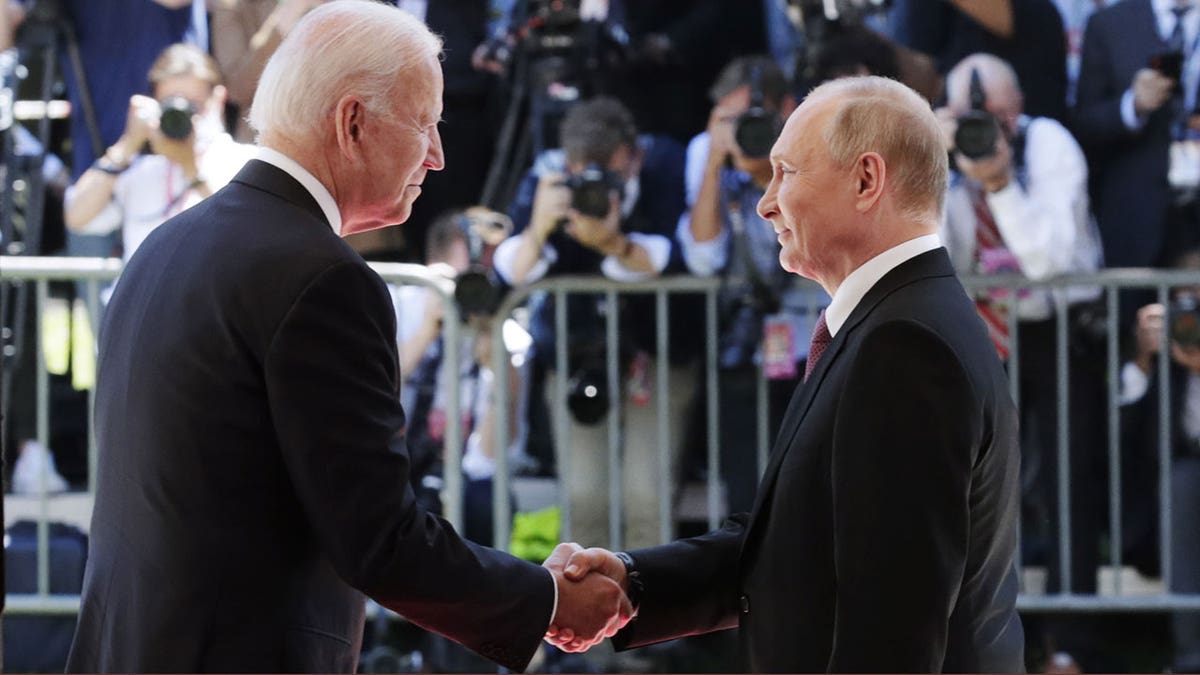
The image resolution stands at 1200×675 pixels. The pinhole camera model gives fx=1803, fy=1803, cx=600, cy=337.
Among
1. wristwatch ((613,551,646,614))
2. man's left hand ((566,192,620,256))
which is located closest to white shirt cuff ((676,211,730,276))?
man's left hand ((566,192,620,256))

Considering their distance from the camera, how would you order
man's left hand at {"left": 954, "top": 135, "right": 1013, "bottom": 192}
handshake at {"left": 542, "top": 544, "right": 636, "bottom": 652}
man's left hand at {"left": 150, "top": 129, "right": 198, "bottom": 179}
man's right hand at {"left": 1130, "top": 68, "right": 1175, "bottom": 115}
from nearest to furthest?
handshake at {"left": 542, "top": 544, "right": 636, "bottom": 652}, man's left hand at {"left": 954, "top": 135, "right": 1013, "bottom": 192}, man's right hand at {"left": 1130, "top": 68, "right": 1175, "bottom": 115}, man's left hand at {"left": 150, "top": 129, "right": 198, "bottom": 179}

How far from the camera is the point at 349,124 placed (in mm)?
2947

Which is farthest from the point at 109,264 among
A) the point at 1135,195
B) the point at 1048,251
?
the point at 1135,195

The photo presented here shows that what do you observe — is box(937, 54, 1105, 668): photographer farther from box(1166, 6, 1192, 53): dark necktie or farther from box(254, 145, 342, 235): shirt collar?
box(254, 145, 342, 235): shirt collar

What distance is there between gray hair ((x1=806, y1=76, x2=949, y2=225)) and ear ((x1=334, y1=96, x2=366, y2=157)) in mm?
764

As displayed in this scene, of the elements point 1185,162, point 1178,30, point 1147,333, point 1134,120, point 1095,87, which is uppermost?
point 1178,30

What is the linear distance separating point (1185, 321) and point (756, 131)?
1413mm

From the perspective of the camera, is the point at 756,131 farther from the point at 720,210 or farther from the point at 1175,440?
the point at 1175,440

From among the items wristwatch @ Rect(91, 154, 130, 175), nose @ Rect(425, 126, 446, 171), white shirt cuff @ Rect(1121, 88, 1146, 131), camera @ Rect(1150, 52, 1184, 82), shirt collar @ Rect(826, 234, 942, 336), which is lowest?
shirt collar @ Rect(826, 234, 942, 336)

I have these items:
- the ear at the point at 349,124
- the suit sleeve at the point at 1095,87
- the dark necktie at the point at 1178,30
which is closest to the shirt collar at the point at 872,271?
the ear at the point at 349,124

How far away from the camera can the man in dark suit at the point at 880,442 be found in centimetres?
262

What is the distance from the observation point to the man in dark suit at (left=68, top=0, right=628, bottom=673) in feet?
9.00

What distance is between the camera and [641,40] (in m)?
6.18

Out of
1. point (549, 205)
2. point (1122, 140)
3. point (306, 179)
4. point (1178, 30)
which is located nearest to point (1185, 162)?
point (1122, 140)
